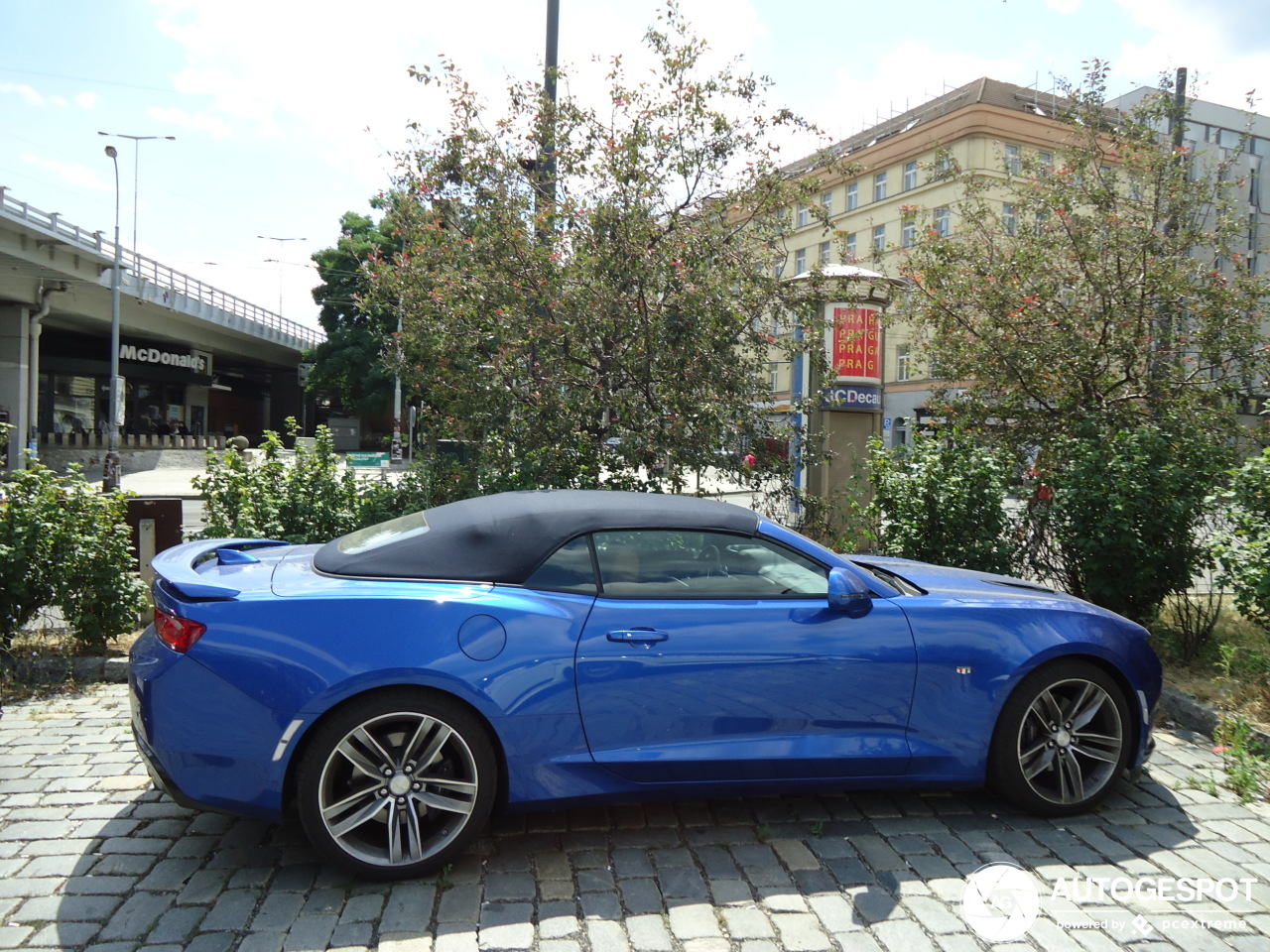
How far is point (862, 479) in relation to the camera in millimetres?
7906

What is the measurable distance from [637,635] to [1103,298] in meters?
6.26

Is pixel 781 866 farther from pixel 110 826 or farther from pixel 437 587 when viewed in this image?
pixel 110 826

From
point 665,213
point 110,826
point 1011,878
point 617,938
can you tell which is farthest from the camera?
point 665,213

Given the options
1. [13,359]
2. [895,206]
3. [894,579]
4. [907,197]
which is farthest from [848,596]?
[895,206]

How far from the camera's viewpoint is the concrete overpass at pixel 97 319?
Result: 98.9 ft

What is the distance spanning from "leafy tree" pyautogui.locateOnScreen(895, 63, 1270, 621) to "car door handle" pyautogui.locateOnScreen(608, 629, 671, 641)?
4.96m

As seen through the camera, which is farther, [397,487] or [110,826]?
[397,487]

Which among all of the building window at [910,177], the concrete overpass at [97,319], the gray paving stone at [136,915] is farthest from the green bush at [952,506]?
the building window at [910,177]

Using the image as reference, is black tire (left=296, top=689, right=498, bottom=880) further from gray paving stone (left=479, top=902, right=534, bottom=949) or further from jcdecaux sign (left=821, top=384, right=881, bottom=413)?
jcdecaux sign (left=821, top=384, right=881, bottom=413)

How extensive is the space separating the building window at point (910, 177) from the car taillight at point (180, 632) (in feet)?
134

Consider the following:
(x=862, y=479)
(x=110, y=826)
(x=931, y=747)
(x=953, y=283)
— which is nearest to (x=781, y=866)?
(x=931, y=747)

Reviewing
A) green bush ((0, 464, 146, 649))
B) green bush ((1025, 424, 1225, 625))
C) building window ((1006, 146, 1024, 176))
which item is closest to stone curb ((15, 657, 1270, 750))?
green bush ((0, 464, 146, 649))

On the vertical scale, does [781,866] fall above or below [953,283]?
below

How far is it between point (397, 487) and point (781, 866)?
17.0ft
